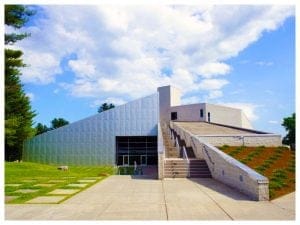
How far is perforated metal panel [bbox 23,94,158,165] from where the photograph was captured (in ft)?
103

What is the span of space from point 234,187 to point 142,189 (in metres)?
2.89

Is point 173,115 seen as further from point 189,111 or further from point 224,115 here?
point 224,115

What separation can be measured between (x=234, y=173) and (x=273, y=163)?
303 cm

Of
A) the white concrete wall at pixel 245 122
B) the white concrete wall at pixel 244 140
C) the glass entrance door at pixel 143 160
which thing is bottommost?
the glass entrance door at pixel 143 160

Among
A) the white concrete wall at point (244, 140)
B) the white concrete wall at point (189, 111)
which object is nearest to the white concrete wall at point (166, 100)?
the white concrete wall at point (189, 111)

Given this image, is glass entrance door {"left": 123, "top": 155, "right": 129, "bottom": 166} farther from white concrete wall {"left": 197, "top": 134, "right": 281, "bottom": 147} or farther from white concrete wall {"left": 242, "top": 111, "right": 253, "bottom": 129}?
white concrete wall {"left": 242, "top": 111, "right": 253, "bottom": 129}

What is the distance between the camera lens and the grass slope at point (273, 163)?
10.0 m

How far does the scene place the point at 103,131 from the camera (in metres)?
31.5

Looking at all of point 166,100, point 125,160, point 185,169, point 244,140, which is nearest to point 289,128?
point 166,100

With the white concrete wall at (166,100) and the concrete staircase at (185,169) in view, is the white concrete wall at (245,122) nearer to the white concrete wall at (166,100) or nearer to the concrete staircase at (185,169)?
the white concrete wall at (166,100)

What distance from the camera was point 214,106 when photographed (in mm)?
44875

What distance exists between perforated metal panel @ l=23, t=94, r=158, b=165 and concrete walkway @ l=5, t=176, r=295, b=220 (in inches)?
823

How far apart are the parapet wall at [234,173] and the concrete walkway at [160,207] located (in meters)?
0.32

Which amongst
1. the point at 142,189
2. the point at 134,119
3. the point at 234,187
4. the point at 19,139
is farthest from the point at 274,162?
the point at 19,139
